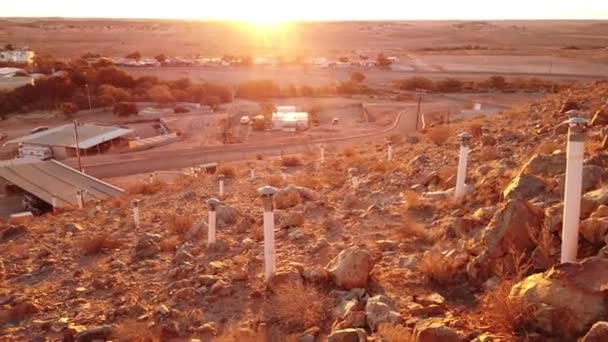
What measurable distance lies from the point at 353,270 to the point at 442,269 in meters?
1.10

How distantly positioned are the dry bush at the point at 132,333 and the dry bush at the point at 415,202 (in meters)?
5.20

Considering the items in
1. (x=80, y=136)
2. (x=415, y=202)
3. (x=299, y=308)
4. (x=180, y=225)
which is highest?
(x=415, y=202)

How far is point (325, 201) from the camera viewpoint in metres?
12.5

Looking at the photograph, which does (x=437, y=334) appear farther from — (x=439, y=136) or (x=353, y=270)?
(x=439, y=136)

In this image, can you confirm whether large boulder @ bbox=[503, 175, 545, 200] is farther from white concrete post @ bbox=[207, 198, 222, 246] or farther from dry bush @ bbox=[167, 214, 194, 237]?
dry bush @ bbox=[167, 214, 194, 237]

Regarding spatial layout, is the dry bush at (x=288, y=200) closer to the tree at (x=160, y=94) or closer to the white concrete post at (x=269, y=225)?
the white concrete post at (x=269, y=225)

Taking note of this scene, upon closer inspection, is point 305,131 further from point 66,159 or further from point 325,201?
point 325,201

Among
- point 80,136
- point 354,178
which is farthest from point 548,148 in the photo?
point 80,136

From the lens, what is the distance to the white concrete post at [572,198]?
219 inches

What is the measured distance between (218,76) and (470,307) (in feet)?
231

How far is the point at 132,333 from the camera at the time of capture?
686 cm

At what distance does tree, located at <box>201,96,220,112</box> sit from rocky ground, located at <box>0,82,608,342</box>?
3737 centimetres

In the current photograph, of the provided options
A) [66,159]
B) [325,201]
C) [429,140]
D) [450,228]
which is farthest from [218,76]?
[450,228]

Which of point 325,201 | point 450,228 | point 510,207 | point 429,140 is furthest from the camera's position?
point 429,140
